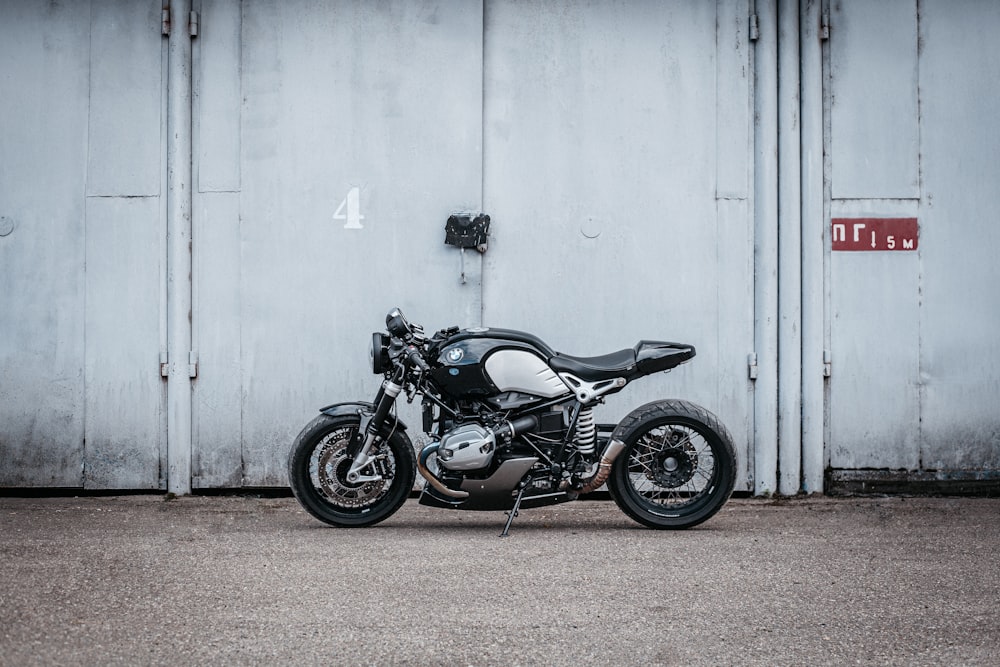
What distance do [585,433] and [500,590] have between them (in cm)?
165

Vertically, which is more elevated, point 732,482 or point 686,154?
point 686,154

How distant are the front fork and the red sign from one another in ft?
10.2

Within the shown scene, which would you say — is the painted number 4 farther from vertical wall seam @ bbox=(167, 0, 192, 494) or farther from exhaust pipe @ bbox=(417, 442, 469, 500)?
exhaust pipe @ bbox=(417, 442, 469, 500)

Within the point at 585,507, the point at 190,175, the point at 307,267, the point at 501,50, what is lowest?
the point at 585,507

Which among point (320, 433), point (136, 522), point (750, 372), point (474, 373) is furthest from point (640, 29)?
point (136, 522)

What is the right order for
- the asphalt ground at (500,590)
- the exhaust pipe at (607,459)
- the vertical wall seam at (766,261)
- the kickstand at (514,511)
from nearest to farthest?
the asphalt ground at (500,590) < the kickstand at (514,511) < the exhaust pipe at (607,459) < the vertical wall seam at (766,261)

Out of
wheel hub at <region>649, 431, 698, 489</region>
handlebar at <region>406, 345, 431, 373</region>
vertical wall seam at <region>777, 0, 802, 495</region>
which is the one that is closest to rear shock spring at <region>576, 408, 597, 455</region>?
wheel hub at <region>649, 431, 698, 489</region>

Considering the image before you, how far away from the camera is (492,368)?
5.75 meters

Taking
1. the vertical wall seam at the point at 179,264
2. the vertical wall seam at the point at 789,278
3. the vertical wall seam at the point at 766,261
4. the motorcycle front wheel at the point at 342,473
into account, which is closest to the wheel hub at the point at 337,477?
the motorcycle front wheel at the point at 342,473

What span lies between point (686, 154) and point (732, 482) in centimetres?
232

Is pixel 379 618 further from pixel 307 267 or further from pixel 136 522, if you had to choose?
pixel 307 267

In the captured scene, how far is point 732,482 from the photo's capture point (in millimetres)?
5738

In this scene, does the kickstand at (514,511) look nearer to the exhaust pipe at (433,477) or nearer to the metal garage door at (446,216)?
the exhaust pipe at (433,477)

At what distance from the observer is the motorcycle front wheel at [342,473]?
5781mm
